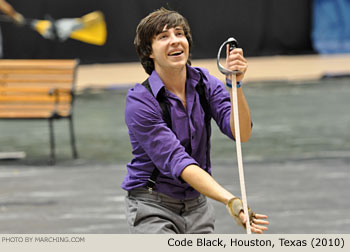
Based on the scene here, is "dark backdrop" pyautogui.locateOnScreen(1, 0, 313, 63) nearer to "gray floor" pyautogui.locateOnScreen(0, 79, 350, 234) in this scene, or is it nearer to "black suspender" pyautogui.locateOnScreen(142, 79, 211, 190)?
"gray floor" pyautogui.locateOnScreen(0, 79, 350, 234)

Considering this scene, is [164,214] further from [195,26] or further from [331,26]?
[331,26]

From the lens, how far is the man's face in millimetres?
3525

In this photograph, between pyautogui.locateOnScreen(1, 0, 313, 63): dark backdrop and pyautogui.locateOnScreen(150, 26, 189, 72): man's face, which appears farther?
pyautogui.locateOnScreen(1, 0, 313, 63): dark backdrop

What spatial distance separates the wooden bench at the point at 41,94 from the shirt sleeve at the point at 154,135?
4.90 meters

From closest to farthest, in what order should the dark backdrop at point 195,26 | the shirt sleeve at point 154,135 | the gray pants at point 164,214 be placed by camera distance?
the shirt sleeve at point 154,135, the gray pants at point 164,214, the dark backdrop at point 195,26

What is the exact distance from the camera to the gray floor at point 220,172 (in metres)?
6.12

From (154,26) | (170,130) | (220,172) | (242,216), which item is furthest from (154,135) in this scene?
(220,172)

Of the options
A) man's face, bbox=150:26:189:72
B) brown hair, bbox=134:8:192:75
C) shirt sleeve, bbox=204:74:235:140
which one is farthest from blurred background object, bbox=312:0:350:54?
man's face, bbox=150:26:189:72

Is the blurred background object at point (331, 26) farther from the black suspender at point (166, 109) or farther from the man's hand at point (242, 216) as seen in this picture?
the man's hand at point (242, 216)

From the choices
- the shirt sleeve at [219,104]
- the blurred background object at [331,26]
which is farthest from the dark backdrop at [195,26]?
the shirt sleeve at [219,104]

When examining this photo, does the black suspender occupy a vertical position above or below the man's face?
below

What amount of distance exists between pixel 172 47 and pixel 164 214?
828 mm

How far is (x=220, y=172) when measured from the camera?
769 cm

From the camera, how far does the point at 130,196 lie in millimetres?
3844
